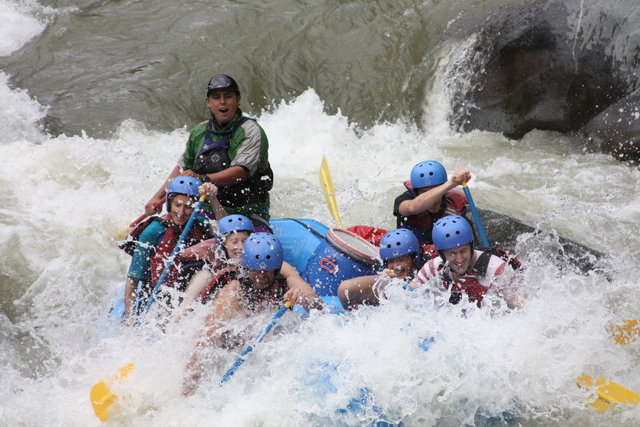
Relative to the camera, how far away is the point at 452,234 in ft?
12.7

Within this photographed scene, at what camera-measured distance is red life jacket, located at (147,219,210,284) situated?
15.5 feet

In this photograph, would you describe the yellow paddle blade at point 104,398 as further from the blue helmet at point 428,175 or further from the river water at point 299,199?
the blue helmet at point 428,175

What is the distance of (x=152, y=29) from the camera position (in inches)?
379

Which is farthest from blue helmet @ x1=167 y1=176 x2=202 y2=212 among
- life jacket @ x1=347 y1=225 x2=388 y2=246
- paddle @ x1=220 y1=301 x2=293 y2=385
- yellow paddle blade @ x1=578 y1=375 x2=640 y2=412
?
yellow paddle blade @ x1=578 y1=375 x2=640 y2=412

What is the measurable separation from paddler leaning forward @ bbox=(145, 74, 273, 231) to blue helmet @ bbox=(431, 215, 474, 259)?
1394 millimetres

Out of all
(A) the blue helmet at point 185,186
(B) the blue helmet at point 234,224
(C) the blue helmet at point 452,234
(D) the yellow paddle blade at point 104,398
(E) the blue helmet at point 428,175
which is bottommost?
(D) the yellow paddle blade at point 104,398

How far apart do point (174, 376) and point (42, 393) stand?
3.32 feet

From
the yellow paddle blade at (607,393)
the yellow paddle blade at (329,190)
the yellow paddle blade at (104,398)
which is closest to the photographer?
the yellow paddle blade at (607,393)

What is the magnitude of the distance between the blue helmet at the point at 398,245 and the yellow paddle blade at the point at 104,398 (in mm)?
1833

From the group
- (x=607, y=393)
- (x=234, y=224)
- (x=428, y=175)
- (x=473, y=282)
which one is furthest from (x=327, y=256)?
(x=607, y=393)

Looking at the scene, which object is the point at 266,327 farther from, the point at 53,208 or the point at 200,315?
the point at 53,208

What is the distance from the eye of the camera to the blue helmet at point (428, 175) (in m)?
4.58

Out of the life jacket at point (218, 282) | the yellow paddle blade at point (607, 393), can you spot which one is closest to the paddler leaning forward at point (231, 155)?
the life jacket at point (218, 282)

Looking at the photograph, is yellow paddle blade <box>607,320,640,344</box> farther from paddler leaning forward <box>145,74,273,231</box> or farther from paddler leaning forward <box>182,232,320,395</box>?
paddler leaning forward <box>145,74,273,231</box>
